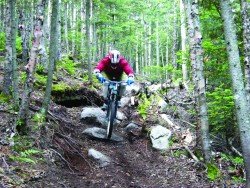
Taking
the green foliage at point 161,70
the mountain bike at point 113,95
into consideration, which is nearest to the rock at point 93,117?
the mountain bike at point 113,95

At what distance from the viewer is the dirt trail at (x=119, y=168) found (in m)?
6.92

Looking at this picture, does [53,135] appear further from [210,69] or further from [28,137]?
[210,69]

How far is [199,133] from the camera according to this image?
8.41 metres

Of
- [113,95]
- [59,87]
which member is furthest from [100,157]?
[59,87]

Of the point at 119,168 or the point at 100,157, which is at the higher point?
the point at 100,157

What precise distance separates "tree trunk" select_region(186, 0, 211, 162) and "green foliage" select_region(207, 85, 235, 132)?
1.13 m

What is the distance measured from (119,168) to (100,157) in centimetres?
57

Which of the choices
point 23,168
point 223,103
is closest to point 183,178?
point 223,103

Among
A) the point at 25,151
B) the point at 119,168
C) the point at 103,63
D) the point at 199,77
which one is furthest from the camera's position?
the point at 103,63

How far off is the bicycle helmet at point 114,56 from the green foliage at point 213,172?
159 inches

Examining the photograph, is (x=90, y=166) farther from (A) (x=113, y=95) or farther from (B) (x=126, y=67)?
(B) (x=126, y=67)

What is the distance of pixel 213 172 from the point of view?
7598 millimetres

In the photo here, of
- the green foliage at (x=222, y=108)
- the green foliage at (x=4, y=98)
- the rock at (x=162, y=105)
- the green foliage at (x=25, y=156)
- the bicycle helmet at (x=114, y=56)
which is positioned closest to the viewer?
the green foliage at (x=25, y=156)

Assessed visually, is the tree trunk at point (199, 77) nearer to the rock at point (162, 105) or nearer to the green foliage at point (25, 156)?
the green foliage at point (25, 156)
